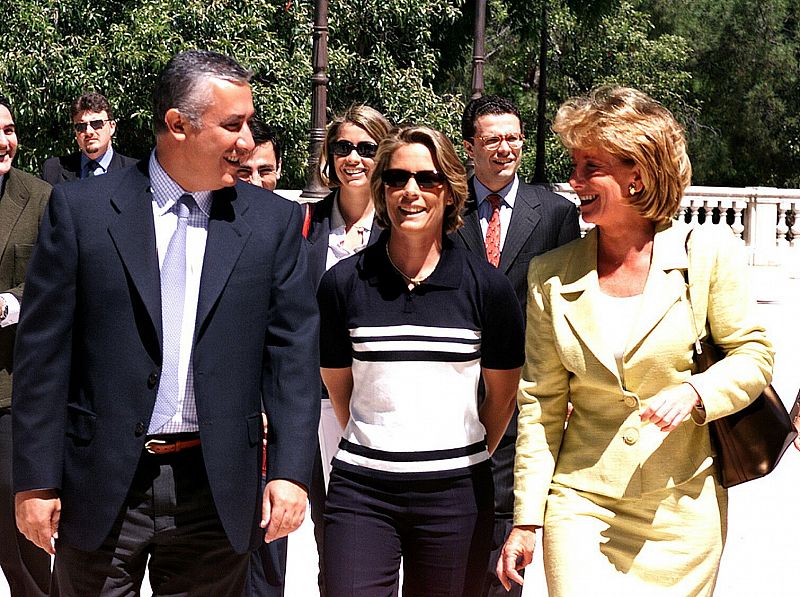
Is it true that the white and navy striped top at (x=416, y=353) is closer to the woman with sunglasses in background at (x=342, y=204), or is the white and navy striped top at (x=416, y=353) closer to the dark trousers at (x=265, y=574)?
the woman with sunglasses in background at (x=342, y=204)

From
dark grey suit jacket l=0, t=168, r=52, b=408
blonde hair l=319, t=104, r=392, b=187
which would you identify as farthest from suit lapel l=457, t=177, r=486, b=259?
dark grey suit jacket l=0, t=168, r=52, b=408

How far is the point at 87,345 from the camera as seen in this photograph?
12.5 feet

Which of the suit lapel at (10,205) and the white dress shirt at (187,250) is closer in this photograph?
the white dress shirt at (187,250)

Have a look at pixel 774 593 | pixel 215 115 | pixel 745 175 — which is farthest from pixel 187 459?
pixel 745 175

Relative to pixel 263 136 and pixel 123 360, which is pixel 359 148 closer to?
pixel 263 136

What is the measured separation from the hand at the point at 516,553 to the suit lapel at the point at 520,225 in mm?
2006

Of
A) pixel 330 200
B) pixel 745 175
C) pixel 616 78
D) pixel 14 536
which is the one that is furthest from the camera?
pixel 745 175

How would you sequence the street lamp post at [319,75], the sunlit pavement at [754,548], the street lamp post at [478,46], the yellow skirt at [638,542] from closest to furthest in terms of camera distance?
the yellow skirt at [638,542] → the sunlit pavement at [754,548] → the street lamp post at [319,75] → the street lamp post at [478,46]

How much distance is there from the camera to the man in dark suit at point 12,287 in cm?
557

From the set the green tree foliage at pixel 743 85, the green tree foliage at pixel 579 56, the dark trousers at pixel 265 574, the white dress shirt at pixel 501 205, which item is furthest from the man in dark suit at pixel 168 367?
the green tree foliage at pixel 743 85

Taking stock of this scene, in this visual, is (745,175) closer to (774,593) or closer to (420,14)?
(420,14)

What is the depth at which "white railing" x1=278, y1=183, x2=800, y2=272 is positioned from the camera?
2975cm

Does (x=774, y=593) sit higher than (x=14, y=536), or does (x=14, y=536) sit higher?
(x=14, y=536)

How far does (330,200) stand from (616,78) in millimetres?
32672
